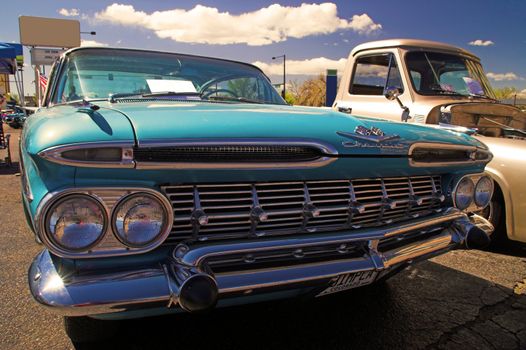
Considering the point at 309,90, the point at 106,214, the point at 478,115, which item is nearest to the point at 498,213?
the point at 478,115

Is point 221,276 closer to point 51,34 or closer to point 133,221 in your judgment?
point 133,221

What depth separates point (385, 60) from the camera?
4922 mm

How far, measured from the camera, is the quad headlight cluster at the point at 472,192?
7.84 ft

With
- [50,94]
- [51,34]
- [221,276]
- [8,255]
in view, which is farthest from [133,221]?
[51,34]

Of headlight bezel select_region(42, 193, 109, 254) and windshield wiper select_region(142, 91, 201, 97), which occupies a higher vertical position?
windshield wiper select_region(142, 91, 201, 97)

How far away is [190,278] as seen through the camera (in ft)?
4.69

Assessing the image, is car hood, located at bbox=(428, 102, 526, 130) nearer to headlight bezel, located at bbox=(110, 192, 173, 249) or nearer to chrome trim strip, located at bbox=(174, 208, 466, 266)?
chrome trim strip, located at bbox=(174, 208, 466, 266)

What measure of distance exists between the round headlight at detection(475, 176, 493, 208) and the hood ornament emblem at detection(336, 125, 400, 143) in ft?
2.80

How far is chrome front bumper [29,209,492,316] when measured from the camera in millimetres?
1381

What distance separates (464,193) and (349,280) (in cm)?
104

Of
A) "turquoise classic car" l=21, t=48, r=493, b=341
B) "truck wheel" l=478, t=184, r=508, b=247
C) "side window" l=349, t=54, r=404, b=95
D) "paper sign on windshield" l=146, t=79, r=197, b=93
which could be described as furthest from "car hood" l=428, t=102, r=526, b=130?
"paper sign on windshield" l=146, t=79, r=197, b=93

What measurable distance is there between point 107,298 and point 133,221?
0.27m

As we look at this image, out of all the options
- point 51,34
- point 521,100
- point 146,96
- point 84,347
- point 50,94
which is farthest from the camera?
point 521,100

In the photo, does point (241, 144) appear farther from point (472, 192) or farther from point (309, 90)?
point (309, 90)
